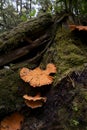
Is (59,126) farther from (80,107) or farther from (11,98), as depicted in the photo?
(11,98)

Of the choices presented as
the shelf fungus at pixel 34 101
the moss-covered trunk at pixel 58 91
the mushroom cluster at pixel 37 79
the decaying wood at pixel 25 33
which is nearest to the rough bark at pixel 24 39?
the decaying wood at pixel 25 33

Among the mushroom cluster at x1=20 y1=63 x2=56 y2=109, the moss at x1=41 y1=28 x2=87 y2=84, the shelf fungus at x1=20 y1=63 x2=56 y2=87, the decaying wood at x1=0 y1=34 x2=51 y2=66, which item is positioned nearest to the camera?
the mushroom cluster at x1=20 y1=63 x2=56 y2=109

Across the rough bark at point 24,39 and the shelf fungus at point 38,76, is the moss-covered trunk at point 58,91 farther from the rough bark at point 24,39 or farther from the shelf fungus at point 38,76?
the rough bark at point 24,39

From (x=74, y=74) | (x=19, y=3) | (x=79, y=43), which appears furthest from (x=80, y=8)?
(x=19, y=3)

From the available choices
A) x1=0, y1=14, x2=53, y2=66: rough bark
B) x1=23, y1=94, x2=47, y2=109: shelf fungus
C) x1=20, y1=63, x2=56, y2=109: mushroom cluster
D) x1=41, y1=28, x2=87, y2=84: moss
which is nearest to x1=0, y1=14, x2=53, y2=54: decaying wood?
x1=0, y1=14, x2=53, y2=66: rough bark

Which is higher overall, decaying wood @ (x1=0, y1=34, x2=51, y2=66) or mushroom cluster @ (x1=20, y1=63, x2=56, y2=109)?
decaying wood @ (x1=0, y1=34, x2=51, y2=66)

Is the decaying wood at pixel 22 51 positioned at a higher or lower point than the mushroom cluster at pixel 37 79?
higher

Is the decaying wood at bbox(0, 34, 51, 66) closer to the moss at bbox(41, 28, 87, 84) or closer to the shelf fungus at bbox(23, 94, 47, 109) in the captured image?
the moss at bbox(41, 28, 87, 84)
